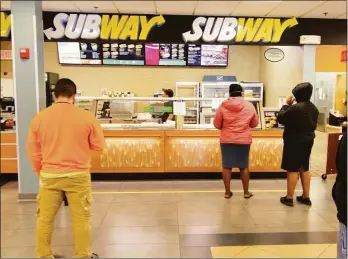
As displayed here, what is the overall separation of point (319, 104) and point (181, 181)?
6449 mm

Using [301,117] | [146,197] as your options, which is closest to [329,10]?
[301,117]

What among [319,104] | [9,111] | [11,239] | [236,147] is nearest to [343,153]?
[236,147]

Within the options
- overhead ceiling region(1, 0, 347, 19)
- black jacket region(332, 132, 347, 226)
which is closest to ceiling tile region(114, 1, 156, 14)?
overhead ceiling region(1, 0, 347, 19)

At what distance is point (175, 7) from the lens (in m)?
6.12

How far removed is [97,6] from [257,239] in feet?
14.8

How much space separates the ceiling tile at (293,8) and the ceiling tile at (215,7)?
78cm

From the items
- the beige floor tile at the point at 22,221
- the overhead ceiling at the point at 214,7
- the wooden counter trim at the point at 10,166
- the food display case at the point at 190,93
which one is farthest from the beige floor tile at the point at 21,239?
the food display case at the point at 190,93

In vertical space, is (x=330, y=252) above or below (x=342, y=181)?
below

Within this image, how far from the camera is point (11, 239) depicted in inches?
142

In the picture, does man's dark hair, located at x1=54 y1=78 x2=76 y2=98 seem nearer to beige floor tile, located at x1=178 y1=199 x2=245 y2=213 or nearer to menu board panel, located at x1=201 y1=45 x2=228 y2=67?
beige floor tile, located at x1=178 y1=199 x2=245 y2=213

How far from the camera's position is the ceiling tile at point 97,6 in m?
5.87

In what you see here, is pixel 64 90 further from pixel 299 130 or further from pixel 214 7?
pixel 214 7

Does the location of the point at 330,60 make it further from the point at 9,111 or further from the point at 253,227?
the point at 9,111

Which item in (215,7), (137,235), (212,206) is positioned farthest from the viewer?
(215,7)
